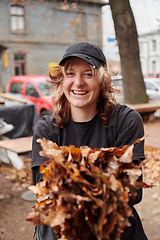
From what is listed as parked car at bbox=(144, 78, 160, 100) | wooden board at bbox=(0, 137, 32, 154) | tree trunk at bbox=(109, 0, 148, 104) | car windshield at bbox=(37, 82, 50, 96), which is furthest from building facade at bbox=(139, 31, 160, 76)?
wooden board at bbox=(0, 137, 32, 154)

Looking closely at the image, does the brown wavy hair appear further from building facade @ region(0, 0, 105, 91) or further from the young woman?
building facade @ region(0, 0, 105, 91)

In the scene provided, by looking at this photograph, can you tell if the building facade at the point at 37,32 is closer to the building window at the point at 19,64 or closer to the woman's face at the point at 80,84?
the building window at the point at 19,64

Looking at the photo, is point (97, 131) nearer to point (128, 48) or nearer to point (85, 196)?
point (85, 196)

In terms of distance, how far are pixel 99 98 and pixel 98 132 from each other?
0.28 metres

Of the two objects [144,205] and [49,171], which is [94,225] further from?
[144,205]

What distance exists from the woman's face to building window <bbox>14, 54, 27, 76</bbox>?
2196cm

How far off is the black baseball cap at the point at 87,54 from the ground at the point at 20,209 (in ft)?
6.75

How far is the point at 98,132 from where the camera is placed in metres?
1.97

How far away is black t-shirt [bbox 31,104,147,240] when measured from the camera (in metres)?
1.86

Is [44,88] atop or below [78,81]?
below

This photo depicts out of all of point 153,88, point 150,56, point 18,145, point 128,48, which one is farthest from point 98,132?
point 150,56

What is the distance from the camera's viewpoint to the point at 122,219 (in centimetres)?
112

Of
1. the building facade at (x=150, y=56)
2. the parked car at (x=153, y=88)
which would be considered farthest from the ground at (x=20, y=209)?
the building facade at (x=150, y=56)

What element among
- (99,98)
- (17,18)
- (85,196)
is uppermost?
(17,18)
